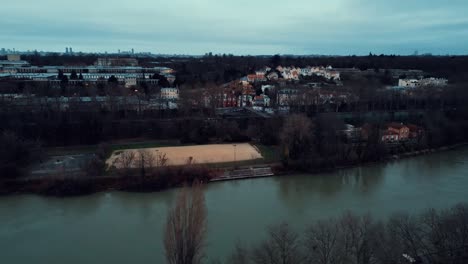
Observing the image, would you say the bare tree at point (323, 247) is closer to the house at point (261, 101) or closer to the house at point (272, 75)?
the house at point (261, 101)

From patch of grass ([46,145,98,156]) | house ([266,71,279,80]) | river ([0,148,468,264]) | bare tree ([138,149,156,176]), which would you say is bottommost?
river ([0,148,468,264])

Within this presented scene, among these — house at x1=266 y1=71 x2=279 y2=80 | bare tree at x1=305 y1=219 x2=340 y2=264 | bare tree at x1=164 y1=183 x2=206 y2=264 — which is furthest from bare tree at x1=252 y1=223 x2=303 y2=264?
house at x1=266 y1=71 x2=279 y2=80

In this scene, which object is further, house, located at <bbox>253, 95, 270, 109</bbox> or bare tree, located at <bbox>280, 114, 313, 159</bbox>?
house, located at <bbox>253, 95, 270, 109</bbox>

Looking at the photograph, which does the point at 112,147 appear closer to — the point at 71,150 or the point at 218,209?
the point at 71,150

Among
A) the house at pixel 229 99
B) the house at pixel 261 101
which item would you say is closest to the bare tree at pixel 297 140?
the house at pixel 261 101

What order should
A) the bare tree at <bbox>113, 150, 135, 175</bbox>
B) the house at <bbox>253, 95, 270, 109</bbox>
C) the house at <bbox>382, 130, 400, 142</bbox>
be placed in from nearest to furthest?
the bare tree at <bbox>113, 150, 135, 175</bbox>, the house at <bbox>382, 130, 400, 142</bbox>, the house at <bbox>253, 95, 270, 109</bbox>

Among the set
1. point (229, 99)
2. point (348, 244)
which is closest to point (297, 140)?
point (348, 244)

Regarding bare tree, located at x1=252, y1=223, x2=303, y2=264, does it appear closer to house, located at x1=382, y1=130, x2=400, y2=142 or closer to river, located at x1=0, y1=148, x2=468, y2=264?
river, located at x1=0, y1=148, x2=468, y2=264

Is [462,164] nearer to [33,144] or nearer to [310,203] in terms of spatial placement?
[310,203]
